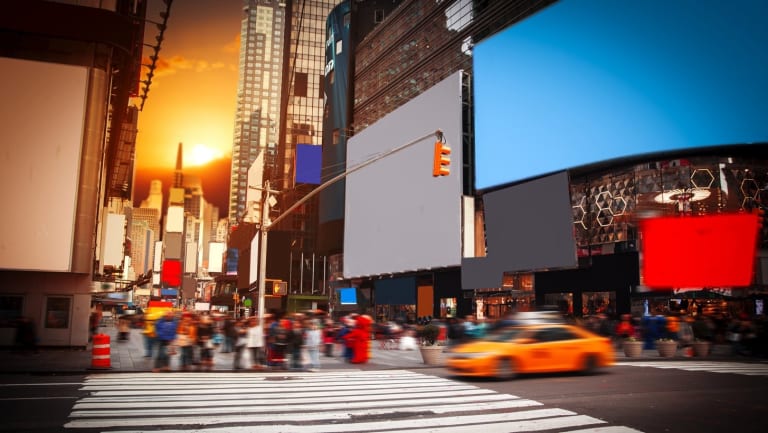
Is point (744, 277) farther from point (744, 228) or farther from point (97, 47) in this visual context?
point (97, 47)

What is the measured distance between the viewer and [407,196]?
59.1m

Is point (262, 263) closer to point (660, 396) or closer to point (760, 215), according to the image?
point (660, 396)

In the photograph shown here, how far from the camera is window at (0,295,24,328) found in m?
24.6

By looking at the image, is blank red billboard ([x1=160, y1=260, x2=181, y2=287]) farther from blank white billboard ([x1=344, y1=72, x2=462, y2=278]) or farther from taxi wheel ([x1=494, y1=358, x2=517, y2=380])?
taxi wheel ([x1=494, y1=358, x2=517, y2=380])

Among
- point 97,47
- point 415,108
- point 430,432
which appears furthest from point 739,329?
point 415,108

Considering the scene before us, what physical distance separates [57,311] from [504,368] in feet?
65.7

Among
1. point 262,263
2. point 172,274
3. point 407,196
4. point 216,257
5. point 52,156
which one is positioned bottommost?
point 262,263

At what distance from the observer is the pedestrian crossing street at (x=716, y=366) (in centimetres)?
1750

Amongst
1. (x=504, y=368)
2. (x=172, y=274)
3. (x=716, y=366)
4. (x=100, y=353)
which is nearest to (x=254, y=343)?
(x=100, y=353)

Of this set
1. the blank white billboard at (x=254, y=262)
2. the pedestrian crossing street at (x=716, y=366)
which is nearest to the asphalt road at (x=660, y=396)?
the pedestrian crossing street at (x=716, y=366)

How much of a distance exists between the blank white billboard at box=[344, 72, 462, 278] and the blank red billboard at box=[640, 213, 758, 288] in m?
16.7

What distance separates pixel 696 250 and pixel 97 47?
114 feet

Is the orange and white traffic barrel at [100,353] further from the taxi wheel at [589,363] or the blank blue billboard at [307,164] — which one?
the blank blue billboard at [307,164]

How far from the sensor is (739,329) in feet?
86.0
